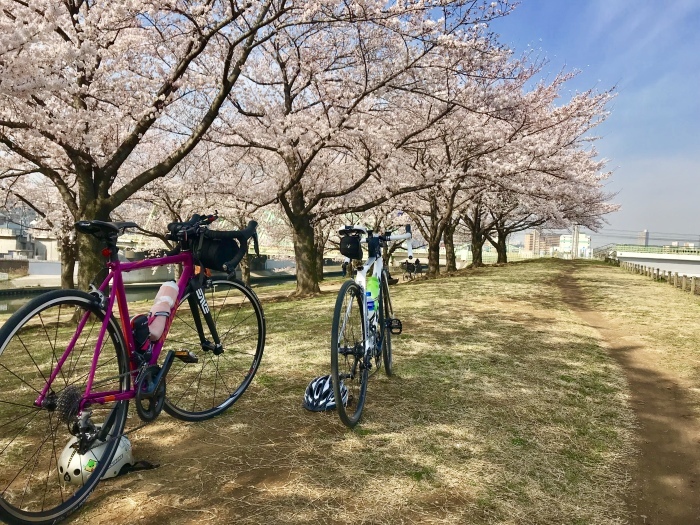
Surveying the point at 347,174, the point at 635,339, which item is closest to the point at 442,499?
the point at 635,339

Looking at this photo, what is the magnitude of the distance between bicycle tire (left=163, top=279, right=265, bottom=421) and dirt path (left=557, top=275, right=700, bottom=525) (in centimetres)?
286

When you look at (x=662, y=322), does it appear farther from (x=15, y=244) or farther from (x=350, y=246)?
(x=15, y=244)

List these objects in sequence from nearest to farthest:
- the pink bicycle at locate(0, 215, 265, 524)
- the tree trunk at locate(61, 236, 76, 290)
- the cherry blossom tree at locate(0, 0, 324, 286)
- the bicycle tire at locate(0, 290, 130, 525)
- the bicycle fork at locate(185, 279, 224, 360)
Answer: the bicycle tire at locate(0, 290, 130, 525), the pink bicycle at locate(0, 215, 265, 524), the bicycle fork at locate(185, 279, 224, 360), the cherry blossom tree at locate(0, 0, 324, 286), the tree trunk at locate(61, 236, 76, 290)

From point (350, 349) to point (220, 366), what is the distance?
6.53 ft

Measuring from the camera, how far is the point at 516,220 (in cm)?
3634

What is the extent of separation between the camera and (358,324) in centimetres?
353

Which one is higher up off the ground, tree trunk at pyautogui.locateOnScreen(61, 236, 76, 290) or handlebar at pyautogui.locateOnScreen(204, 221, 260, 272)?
handlebar at pyautogui.locateOnScreen(204, 221, 260, 272)

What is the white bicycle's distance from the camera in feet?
10.2

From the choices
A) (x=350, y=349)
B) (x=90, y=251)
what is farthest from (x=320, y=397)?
(x=90, y=251)

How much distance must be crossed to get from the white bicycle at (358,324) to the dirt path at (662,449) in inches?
72.0

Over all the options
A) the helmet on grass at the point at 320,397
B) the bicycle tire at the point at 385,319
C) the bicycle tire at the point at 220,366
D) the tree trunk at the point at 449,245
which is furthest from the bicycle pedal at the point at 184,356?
the tree trunk at the point at 449,245

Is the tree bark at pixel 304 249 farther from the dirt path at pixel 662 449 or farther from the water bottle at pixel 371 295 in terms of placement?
the water bottle at pixel 371 295

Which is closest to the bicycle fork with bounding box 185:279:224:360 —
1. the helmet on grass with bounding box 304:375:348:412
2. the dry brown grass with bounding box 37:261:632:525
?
the dry brown grass with bounding box 37:261:632:525

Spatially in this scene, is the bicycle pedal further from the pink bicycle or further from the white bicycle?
the white bicycle
